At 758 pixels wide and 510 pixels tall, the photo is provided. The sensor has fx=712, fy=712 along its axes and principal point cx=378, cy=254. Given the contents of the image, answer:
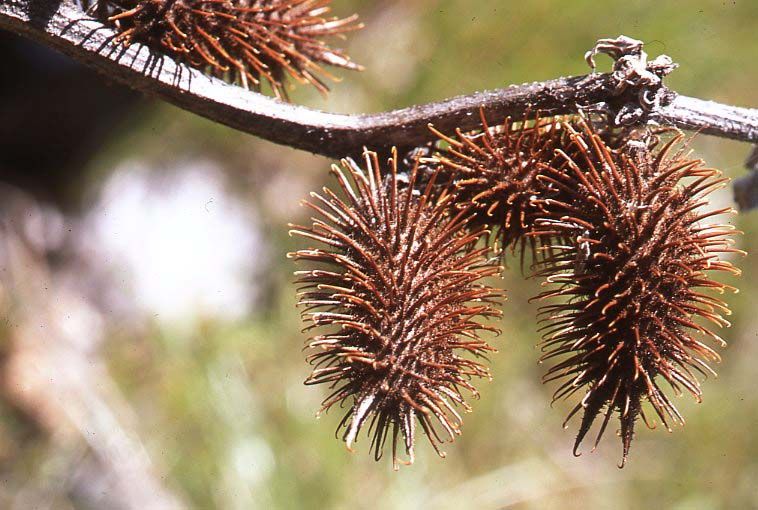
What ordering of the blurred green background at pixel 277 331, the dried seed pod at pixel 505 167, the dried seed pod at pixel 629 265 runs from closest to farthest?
the dried seed pod at pixel 629 265 → the dried seed pod at pixel 505 167 → the blurred green background at pixel 277 331

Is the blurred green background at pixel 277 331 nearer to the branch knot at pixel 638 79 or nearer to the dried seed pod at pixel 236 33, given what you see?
the dried seed pod at pixel 236 33

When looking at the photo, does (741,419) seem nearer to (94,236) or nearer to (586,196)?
(586,196)

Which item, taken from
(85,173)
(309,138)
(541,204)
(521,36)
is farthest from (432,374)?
(85,173)

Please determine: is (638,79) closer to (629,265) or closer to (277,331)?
(629,265)

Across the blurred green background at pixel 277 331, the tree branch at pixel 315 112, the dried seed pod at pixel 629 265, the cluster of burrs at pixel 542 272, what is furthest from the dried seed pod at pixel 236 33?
the blurred green background at pixel 277 331

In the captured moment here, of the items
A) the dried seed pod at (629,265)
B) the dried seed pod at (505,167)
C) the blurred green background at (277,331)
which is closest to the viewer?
the dried seed pod at (629,265)

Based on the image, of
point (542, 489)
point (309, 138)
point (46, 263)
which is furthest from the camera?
point (46, 263)

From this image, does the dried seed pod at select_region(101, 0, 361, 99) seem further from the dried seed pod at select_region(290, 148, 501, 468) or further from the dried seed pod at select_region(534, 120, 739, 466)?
the dried seed pod at select_region(534, 120, 739, 466)
